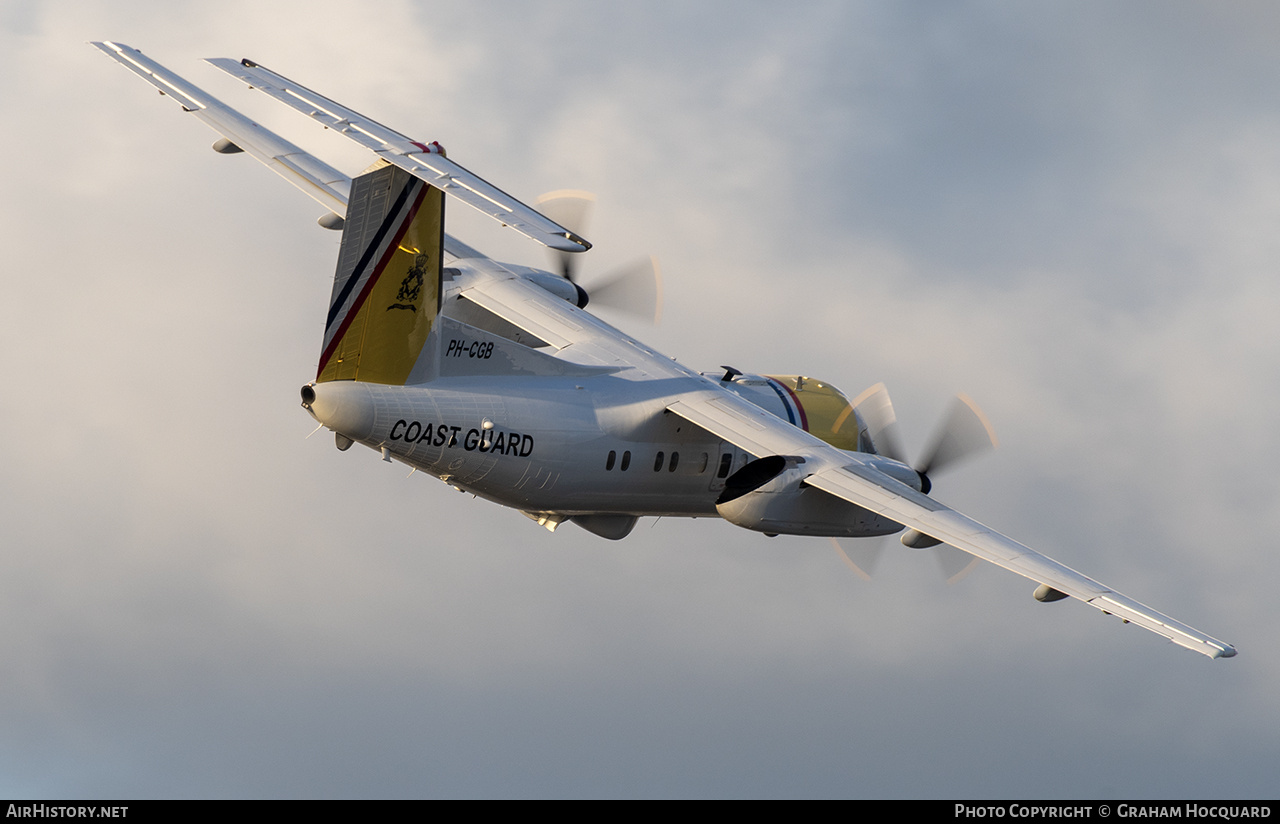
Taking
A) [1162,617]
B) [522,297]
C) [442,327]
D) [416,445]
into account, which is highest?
[522,297]

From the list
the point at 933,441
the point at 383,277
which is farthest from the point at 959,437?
the point at 383,277

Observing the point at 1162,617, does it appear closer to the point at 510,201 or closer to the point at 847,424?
the point at 847,424

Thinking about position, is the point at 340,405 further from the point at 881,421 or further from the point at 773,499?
the point at 881,421

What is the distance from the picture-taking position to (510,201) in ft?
81.5

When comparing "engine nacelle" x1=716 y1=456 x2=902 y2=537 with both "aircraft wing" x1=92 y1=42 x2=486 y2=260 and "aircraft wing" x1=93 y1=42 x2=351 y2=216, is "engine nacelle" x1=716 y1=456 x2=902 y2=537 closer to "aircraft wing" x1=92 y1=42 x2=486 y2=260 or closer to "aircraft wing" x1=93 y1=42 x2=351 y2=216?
"aircraft wing" x1=92 y1=42 x2=486 y2=260

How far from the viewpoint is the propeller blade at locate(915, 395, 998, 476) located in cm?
3384

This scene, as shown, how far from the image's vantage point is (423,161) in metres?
26.2

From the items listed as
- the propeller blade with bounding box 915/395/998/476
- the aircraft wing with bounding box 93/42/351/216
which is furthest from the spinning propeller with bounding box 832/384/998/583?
the aircraft wing with bounding box 93/42/351/216

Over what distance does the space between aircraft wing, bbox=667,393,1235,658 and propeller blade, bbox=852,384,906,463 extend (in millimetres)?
2686

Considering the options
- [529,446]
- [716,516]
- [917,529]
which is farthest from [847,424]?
[529,446]

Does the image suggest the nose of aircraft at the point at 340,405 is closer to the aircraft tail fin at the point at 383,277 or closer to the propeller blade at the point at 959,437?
the aircraft tail fin at the point at 383,277

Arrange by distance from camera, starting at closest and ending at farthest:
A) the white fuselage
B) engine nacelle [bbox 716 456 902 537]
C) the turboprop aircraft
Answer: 1. the turboprop aircraft
2. the white fuselage
3. engine nacelle [bbox 716 456 902 537]

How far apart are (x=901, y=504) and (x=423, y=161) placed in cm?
1059
